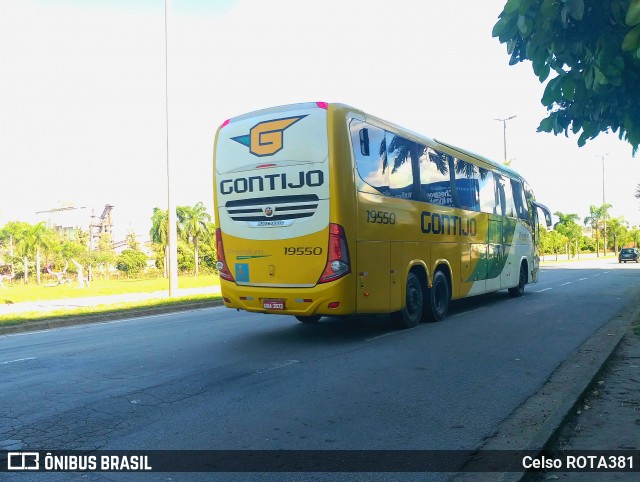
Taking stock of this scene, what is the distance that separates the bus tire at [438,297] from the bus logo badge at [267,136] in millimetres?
4323

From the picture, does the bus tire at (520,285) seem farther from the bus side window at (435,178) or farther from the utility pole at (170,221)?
the utility pole at (170,221)

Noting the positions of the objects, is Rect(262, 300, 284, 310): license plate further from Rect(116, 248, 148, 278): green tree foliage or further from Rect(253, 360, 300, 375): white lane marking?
Rect(116, 248, 148, 278): green tree foliage

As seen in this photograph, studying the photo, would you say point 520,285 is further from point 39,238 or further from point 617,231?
point 617,231

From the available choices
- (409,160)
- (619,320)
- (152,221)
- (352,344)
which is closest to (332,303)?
(352,344)

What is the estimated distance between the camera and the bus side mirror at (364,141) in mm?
8773

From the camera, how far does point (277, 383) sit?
6238 millimetres

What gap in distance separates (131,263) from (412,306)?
43390 mm

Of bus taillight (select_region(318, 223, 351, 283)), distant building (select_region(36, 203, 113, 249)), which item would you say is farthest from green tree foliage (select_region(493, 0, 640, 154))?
distant building (select_region(36, 203, 113, 249))

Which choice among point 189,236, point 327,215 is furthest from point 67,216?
point 327,215

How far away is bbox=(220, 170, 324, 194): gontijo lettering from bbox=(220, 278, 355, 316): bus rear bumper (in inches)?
62.2

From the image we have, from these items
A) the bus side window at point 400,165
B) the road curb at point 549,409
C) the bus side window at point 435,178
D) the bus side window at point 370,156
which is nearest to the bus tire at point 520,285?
the bus side window at point 435,178

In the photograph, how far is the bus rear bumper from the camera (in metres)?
8.26

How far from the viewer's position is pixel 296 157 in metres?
8.53

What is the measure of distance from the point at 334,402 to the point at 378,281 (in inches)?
146
